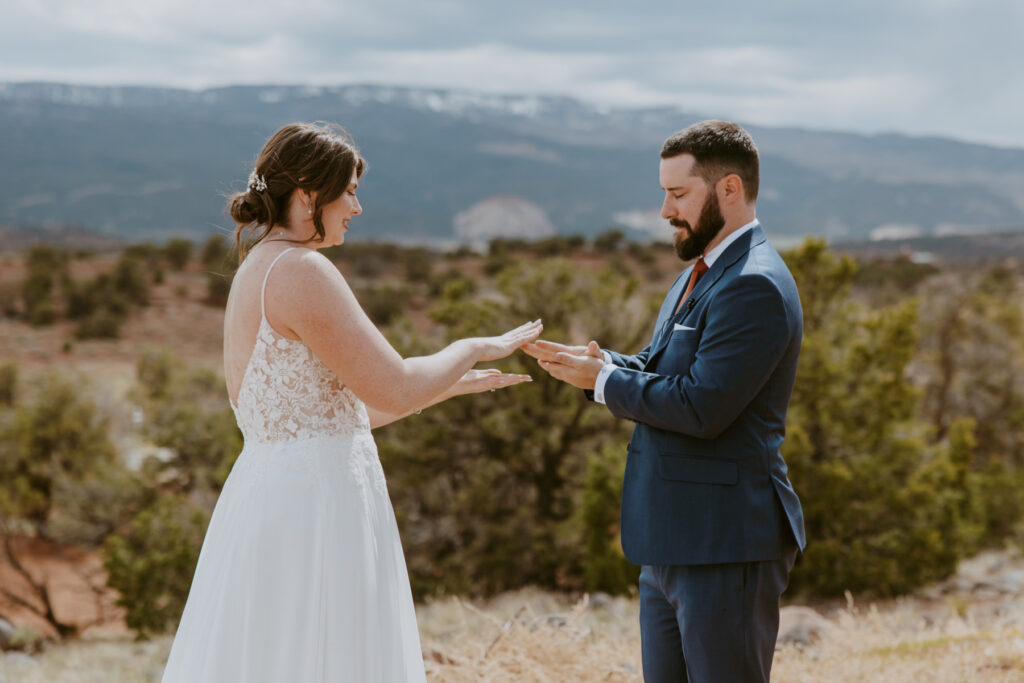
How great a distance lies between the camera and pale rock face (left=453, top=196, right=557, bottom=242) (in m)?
166

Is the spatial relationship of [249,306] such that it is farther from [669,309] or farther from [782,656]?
[782,656]

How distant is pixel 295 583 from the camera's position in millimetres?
2738

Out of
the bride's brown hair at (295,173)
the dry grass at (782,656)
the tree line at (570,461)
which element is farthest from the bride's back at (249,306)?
the tree line at (570,461)

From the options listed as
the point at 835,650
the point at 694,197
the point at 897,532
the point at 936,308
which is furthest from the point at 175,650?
→ the point at 936,308

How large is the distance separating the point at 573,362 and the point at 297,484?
99cm

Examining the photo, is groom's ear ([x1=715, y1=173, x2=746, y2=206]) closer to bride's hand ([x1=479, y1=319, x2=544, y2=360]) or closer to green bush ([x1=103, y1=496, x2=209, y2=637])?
bride's hand ([x1=479, y1=319, x2=544, y2=360])

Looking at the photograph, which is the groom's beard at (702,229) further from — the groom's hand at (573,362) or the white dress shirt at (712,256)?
the groom's hand at (573,362)

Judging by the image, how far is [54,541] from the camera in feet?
69.4

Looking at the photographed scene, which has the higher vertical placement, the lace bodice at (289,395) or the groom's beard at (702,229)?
the groom's beard at (702,229)

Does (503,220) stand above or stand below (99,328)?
above

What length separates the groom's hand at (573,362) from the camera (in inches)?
118

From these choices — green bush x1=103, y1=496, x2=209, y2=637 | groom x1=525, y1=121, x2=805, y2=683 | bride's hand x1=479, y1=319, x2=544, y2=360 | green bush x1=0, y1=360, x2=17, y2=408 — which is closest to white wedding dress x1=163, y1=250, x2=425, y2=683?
bride's hand x1=479, y1=319, x2=544, y2=360

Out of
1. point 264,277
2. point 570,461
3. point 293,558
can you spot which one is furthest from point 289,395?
point 570,461

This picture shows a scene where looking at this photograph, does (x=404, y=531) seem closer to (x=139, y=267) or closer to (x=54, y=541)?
(x=54, y=541)
